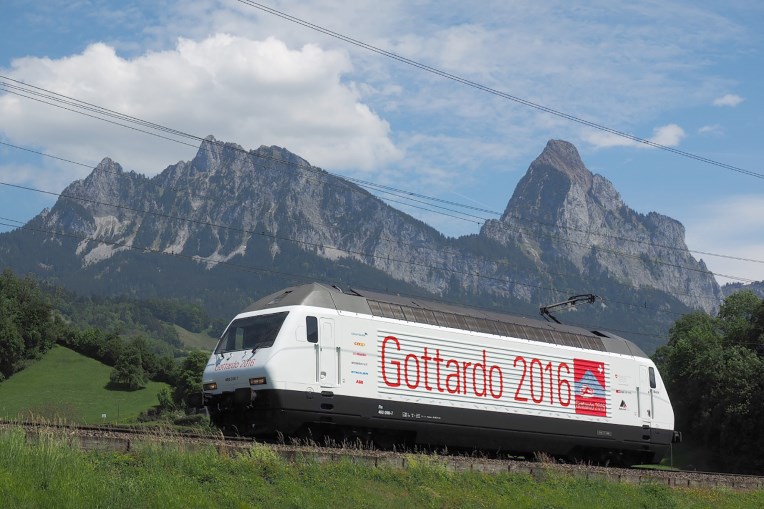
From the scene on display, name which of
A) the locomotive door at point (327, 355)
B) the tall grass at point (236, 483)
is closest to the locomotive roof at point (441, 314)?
the locomotive door at point (327, 355)

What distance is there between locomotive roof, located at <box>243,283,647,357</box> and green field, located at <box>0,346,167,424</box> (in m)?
71.6

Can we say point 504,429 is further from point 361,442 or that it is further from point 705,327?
point 705,327

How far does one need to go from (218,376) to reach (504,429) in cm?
986

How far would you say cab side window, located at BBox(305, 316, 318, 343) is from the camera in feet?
84.6

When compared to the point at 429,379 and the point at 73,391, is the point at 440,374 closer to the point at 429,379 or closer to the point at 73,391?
the point at 429,379

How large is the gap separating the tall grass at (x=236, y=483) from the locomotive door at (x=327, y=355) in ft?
12.5

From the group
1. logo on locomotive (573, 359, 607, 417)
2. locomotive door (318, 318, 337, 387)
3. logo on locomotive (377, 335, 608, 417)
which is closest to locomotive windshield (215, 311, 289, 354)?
locomotive door (318, 318, 337, 387)

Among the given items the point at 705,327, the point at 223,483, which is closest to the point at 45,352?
the point at 705,327

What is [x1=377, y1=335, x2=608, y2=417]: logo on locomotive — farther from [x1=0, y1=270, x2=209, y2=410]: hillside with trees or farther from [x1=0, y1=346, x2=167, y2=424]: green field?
[x1=0, y1=270, x2=209, y2=410]: hillside with trees

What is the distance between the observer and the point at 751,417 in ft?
212

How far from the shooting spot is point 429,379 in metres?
28.5

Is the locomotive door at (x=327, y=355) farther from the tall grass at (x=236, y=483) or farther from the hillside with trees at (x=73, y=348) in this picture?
the hillside with trees at (x=73, y=348)

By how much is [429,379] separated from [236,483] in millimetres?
10838

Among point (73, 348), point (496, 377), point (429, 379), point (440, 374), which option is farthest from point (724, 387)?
point (73, 348)
